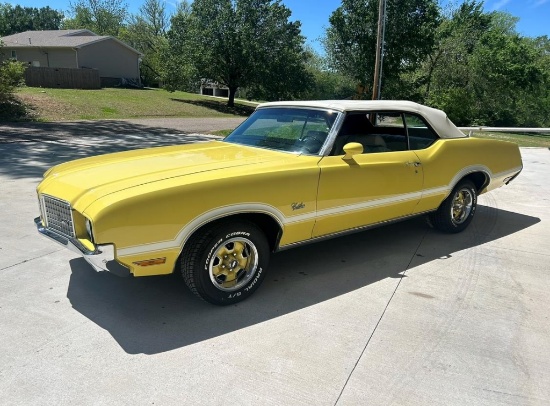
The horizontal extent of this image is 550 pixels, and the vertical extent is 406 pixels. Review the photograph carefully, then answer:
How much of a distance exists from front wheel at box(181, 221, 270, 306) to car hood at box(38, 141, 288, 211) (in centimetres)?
51

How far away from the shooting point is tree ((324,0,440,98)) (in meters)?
30.8

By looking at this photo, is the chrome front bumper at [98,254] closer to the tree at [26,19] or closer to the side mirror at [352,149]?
the side mirror at [352,149]

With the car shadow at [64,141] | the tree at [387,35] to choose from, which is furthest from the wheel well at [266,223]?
the tree at [387,35]

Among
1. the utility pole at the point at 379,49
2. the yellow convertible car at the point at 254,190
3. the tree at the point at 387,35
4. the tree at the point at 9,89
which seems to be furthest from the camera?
the tree at the point at 387,35

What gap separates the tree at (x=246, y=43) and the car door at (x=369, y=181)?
2898cm

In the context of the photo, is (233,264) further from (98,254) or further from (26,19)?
(26,19)

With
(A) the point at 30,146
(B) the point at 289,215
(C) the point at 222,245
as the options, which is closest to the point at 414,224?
(B) the point at 289,215

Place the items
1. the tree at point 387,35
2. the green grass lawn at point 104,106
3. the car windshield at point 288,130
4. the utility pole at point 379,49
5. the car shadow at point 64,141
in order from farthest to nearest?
the tree at point 387,35
the green grass lawn at point 104,106
the utility pole at point 379,49
the car shadow at point 64,141
the car windshield at point 288,130

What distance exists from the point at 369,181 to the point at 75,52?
39890mm

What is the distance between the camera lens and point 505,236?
5.42m

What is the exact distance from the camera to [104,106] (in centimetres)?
2361

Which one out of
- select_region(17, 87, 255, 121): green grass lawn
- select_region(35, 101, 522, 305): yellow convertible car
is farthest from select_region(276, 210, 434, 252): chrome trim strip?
select_region(17, 87, 255, 121): green grass lawn

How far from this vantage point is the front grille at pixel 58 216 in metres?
3.04

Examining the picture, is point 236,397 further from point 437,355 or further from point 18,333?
point 18,333
